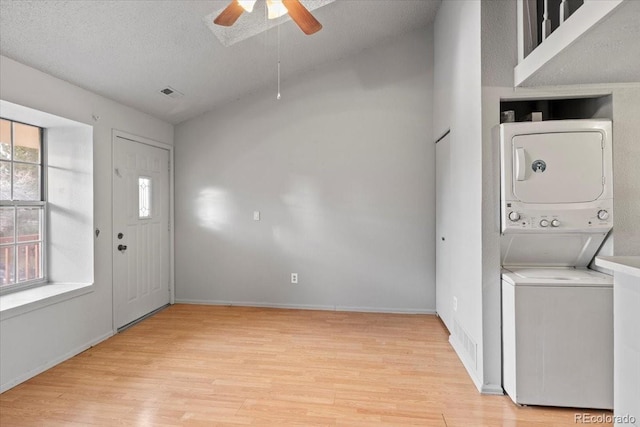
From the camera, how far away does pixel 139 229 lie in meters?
3.69

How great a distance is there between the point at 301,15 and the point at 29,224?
2.81 m

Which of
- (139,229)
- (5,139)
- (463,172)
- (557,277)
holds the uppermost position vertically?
(5,139)

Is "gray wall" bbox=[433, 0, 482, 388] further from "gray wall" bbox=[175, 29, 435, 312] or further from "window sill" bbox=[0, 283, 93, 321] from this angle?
"window sill" bbox=[0, 283, 93, 321]

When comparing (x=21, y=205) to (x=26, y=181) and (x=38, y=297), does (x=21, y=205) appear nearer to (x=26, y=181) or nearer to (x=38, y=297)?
(x=26, y=181)

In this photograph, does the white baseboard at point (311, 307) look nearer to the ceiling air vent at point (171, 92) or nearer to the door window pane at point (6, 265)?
the door window pane at point (6, 265)

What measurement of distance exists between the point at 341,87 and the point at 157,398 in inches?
136

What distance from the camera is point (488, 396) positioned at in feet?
7.24

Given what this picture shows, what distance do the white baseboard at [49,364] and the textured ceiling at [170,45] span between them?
2.22 m

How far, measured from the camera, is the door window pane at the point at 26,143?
2.75 meters

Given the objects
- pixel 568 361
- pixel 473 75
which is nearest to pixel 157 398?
pixel 568 361

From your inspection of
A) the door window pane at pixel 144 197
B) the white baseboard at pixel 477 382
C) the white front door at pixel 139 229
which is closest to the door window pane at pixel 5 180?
the white front door at pixel 139 229

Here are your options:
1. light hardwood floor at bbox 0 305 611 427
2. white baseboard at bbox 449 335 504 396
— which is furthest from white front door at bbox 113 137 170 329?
white baseboard at bbox 449 335 504 396

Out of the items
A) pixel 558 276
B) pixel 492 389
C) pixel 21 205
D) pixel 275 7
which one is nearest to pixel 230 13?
pixel 275 7

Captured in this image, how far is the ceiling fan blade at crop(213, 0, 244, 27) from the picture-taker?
77.1 inches
